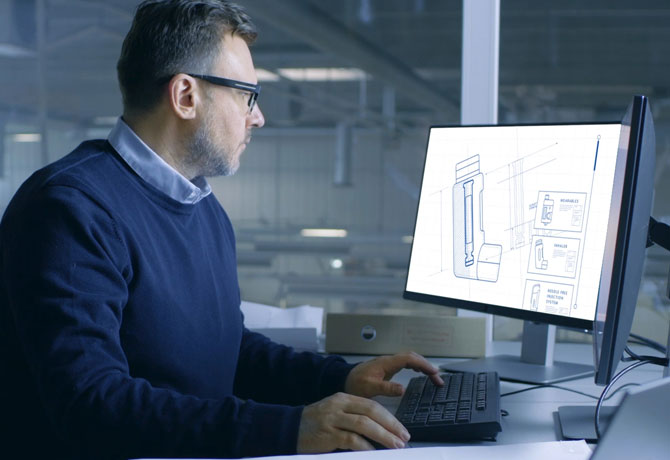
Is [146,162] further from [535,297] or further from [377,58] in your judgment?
[377,58]

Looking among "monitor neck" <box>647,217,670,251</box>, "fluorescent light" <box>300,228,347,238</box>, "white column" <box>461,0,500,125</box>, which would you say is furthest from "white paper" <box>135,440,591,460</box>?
"fluorescent light" <box>300,228,347,238</box>

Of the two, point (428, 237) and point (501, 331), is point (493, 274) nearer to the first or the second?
point (428, 237)

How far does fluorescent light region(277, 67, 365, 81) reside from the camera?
5.82 metres

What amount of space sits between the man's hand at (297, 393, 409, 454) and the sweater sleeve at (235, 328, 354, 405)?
349 millimetres

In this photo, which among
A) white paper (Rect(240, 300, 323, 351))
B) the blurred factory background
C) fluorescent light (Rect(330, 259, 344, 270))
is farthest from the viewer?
fluorescent light (Rect(330, 259, 344, 270))

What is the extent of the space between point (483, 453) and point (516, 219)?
64 centimetres

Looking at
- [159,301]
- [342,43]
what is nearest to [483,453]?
[159,301]

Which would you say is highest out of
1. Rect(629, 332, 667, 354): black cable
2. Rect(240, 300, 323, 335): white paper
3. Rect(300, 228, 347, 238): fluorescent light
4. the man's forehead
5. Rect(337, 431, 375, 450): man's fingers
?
the man's forehead

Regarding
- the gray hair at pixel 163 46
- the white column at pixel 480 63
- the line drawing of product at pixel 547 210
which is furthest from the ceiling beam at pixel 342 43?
the gray hair at pixel 163 46

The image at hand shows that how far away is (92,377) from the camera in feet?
2.77

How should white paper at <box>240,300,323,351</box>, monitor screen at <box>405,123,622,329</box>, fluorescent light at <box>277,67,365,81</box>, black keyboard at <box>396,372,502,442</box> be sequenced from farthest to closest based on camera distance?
fluorescent light at <box>277,67,365,81</box>, white paper at <box>240,300,323,351</box>, monitor screen at <box>405,123,622,329</box>, black keyboard at <box>396,372,502,442</box>

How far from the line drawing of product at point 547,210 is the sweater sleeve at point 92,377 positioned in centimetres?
65

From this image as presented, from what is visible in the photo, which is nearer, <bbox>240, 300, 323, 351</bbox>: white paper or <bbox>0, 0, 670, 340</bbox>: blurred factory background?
<bbox>240, 300, 323, 351</bbox>: white paper

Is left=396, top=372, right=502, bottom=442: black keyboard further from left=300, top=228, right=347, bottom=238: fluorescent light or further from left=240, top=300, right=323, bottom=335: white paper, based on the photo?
left=300, top=228, right=347, bottom=238: fluorescent light
